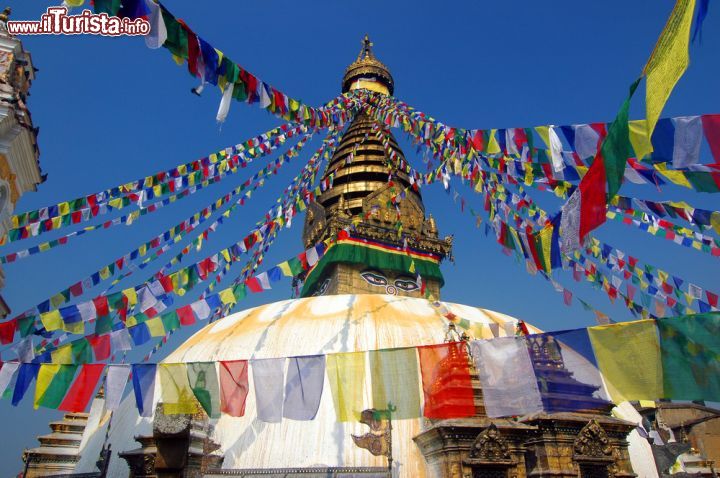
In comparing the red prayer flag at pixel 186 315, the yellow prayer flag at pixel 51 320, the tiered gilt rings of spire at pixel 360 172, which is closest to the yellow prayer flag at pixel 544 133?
the red prayer flag at pixel 186 315

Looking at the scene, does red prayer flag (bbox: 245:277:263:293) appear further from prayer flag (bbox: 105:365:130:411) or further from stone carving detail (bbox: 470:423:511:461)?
stone carving detail (bbox: 470:423:511:461)

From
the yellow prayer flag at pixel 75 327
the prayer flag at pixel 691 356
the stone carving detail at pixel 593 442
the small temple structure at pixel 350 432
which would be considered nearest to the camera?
the prayer flag at pixel 691 356

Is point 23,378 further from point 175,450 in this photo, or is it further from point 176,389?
point 175,450

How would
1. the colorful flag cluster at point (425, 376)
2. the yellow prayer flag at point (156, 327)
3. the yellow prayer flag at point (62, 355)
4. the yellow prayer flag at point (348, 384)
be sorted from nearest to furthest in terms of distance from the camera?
1. the colorful flag cluster at point (425, 376)
2. the yellow prayer flag at point (348, 384)
3. the yellow prayer flag at point (62, 355)
4. the yellow prayer flag at point (156, 327)

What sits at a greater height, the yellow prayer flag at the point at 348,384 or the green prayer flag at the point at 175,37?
the green prayer flag at the point at 175,37

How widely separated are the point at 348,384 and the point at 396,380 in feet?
2.14

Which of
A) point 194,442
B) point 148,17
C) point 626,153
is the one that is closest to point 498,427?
point 194,442

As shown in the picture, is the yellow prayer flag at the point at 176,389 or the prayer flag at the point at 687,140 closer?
the prayer flag at the point at 687,140

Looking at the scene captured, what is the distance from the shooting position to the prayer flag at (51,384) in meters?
6.56

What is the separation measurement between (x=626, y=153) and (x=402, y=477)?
276 inches

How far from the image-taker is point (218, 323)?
1414 centimetres

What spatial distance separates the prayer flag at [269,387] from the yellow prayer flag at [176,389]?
0.97m

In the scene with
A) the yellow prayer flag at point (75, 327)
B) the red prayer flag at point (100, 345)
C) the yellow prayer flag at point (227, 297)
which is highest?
the yellow prayer flag at point (227, 297)

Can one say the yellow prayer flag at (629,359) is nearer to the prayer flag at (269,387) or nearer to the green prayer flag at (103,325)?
the prayer flag at (269,387)
